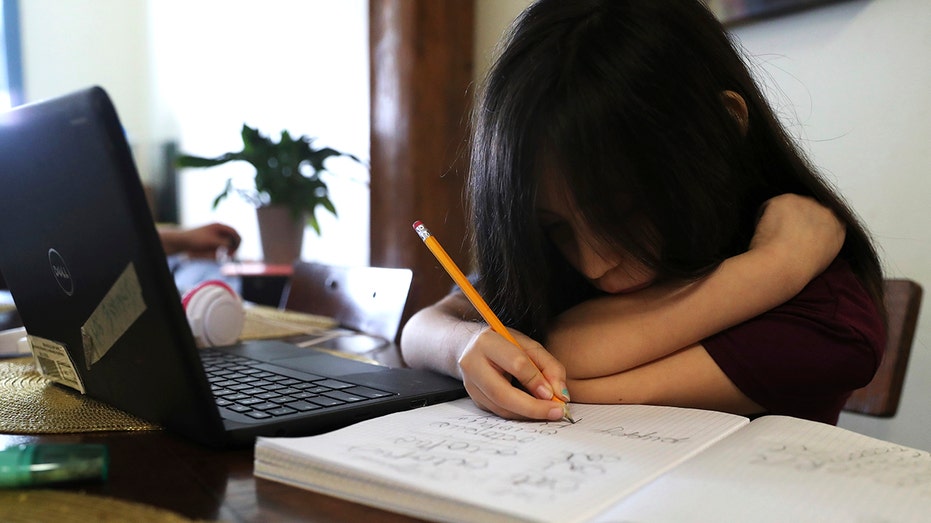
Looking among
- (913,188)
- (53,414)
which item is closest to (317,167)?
(913,188)

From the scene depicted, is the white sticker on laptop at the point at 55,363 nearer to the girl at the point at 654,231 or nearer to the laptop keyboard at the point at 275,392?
the laptop keyboard at the point at 275,392

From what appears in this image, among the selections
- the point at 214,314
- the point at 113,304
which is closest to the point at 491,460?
the point at 113,304

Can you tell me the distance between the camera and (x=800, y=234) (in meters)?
0.59

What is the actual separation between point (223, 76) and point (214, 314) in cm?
316

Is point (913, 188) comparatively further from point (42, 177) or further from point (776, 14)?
point (42, 177)

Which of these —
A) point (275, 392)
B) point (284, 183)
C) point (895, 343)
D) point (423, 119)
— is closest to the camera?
point (275, 392)

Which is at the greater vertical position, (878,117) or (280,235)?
(878,117)

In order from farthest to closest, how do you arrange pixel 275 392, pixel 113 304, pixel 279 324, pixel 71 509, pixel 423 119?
pixel 423 119 → pixel 279 324 → pixel 275 392 → pixel 113 304 → pixel 71 509

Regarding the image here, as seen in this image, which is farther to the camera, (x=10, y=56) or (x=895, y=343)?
(x=10, y=56)

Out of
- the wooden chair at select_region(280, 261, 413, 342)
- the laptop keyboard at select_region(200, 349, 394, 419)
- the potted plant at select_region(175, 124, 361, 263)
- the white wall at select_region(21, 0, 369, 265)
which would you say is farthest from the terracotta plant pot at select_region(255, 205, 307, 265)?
the laptop keyboard at select_region(200, 349, 394, 419)

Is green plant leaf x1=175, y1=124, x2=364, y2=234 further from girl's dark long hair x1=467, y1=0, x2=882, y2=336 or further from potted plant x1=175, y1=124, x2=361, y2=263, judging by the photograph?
girl's dark long hair x1=467, y1=0, x2=882, y2=336

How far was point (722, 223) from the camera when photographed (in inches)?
24.3

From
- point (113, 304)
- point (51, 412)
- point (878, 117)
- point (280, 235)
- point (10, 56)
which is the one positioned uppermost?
point (10, 56)

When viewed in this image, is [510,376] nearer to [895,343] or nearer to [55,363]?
[55,363]
